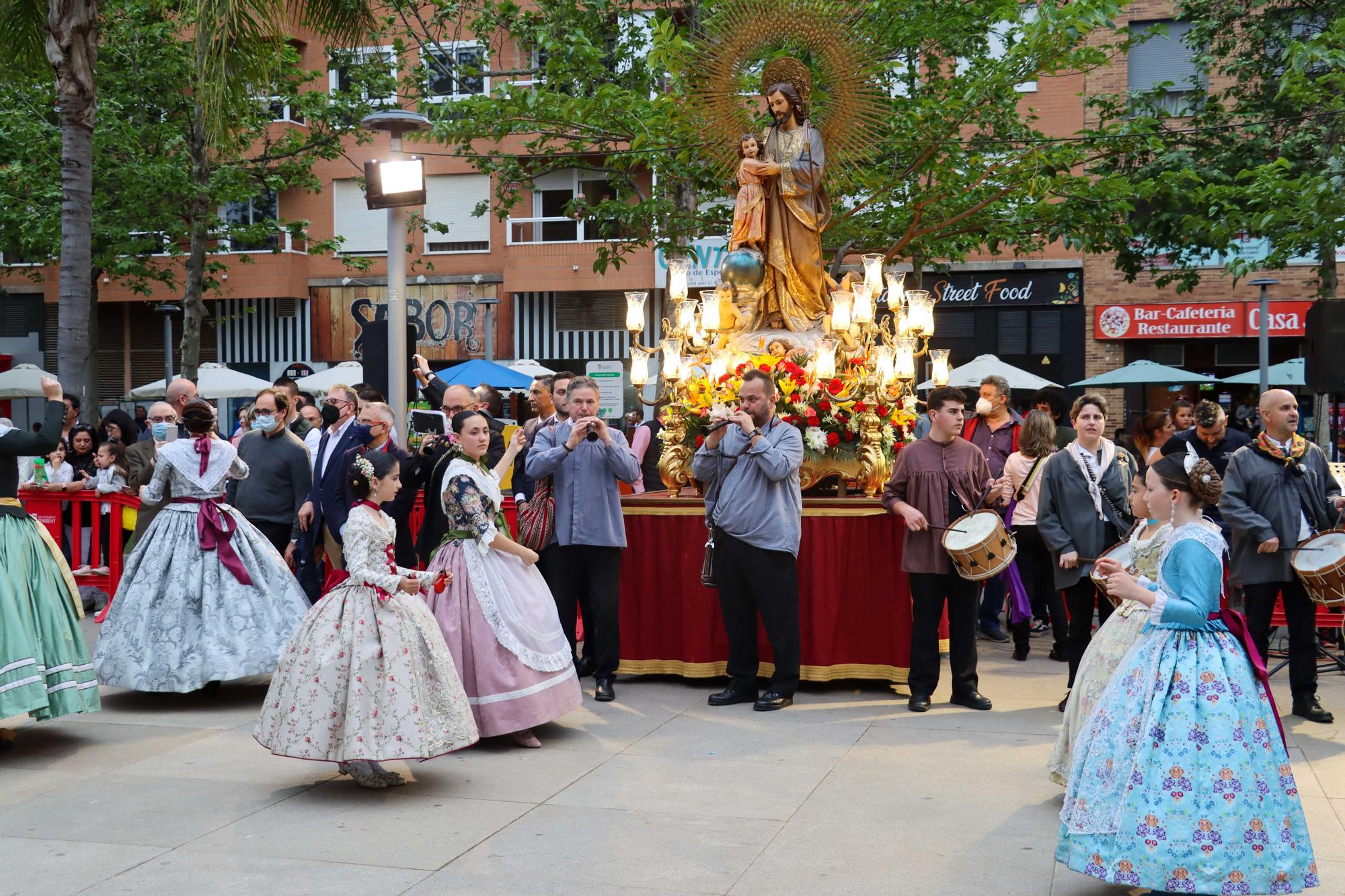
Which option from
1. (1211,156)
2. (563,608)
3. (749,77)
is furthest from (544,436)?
(1211,156)

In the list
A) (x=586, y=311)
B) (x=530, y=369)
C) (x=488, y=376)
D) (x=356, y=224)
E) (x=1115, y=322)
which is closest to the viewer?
(x=488, y=376)

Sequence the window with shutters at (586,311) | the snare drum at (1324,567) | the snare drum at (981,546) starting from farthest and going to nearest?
the window with shutters at (586,311) < the snare drum at (981,546) < the snare drum at (1324,567)

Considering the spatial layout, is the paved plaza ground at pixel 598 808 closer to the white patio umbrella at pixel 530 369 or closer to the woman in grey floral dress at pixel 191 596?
the woman in grey floral dress at pixel 191 596

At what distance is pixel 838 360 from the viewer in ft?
29.6

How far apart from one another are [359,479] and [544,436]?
7.71 ft

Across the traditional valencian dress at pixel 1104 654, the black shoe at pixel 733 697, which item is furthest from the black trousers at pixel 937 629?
the traditional valencian dress at pixel 1104 654

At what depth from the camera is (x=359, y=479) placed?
19.8 ft

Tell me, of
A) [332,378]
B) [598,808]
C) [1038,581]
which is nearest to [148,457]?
[598,808]

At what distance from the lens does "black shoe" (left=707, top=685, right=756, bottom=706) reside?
314 inches

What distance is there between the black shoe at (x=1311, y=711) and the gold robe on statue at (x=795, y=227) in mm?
3954

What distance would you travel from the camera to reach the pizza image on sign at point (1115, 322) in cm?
2589

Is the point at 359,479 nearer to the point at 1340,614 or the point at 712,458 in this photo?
the point at 712,458

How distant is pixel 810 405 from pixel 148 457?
6.38 meters

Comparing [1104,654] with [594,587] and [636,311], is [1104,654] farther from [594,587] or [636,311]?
[636,311]
